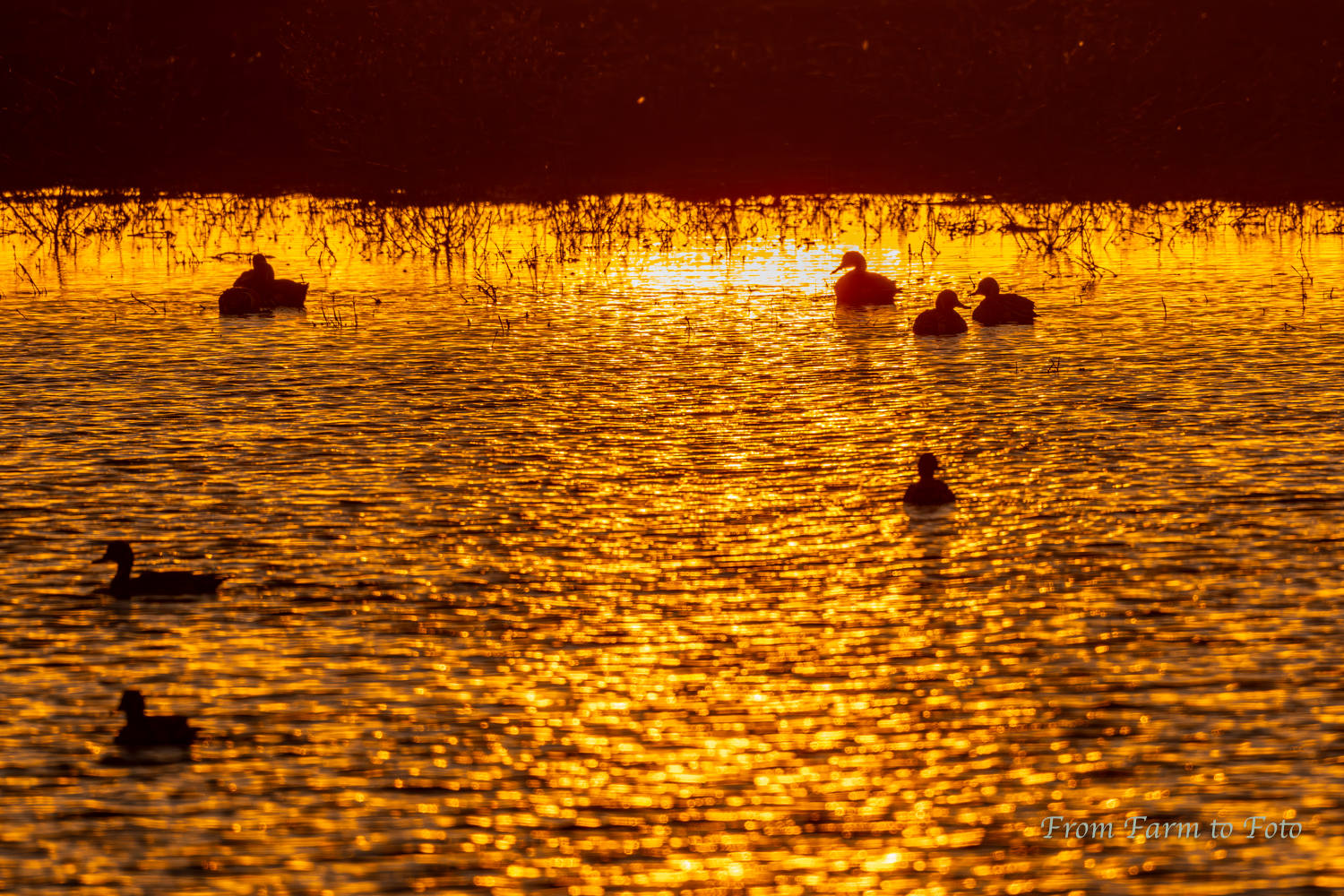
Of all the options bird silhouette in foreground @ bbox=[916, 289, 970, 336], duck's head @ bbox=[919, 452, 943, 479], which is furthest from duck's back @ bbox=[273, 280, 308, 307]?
duck's head @ bbox=[919, 452, 943, 479]

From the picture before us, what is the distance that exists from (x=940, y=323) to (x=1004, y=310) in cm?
104

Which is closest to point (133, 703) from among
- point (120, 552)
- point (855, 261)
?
point (120, 552)

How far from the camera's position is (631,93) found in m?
54.2

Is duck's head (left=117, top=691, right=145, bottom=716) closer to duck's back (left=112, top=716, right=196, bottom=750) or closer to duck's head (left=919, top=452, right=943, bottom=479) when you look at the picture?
duck's back (left=112, top=716, right=196, bottom=750)

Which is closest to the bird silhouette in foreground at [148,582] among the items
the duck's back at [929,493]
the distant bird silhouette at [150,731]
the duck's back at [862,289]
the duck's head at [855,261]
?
the distant bird silhouette at [150,731]

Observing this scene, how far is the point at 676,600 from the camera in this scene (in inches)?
465

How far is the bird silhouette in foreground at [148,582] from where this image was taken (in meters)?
11.9

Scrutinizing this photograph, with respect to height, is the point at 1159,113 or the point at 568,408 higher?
the point at 1159,113

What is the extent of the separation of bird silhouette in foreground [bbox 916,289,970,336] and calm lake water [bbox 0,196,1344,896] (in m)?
0.44

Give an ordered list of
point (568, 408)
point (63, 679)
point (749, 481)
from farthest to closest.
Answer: point (568, 408) < point (749, 481) < point (63, 679)

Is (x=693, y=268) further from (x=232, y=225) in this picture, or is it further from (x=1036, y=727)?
(x=1036, y=727)

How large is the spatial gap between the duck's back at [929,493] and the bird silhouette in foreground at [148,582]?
5.34 meters

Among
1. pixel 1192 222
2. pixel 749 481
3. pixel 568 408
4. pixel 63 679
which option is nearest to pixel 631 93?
pixel 1192 222

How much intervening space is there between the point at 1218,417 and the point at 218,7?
180 ft
